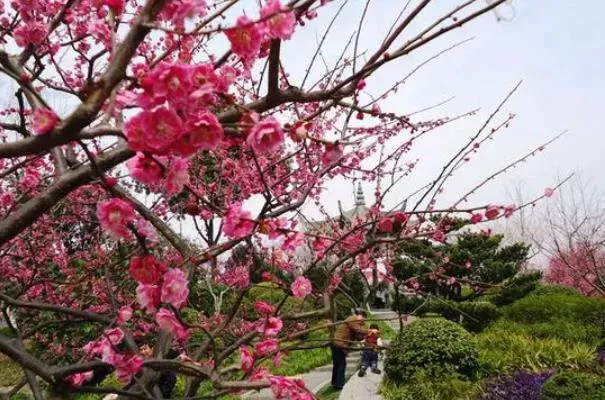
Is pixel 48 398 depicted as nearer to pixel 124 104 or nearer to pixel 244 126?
pixel 124 104

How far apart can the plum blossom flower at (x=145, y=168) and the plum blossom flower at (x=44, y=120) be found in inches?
8.4

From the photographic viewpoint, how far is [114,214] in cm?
156

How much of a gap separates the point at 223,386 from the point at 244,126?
803mm

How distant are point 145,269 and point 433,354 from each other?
22.1 ft

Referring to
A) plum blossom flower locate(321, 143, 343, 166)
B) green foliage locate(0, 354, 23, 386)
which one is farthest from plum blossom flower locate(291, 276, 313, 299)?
green foliage locate(0, 354, 23, 386)

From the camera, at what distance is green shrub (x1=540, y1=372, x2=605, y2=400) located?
498 centimetres

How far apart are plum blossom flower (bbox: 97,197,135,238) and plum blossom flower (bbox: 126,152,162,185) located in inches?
8.3

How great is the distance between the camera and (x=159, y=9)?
1.32m

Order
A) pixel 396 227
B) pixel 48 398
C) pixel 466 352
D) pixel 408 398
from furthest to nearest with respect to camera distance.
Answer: pixel 466 352 → pixel 408 398 → pixel 396 227 → pixel 48 398

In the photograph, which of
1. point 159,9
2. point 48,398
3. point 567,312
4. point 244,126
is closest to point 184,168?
point 244,126

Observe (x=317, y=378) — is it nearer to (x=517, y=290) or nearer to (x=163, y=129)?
(x=517, y=290)

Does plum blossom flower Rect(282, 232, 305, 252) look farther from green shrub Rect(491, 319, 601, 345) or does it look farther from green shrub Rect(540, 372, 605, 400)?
green shrub Rect(491, 319, 601, 345)

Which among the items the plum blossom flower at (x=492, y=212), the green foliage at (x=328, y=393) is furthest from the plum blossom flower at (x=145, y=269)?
the green foliage at (x=328, y=393)

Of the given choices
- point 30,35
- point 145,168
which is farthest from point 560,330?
point 145,168
